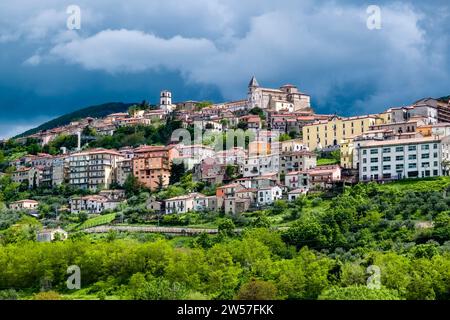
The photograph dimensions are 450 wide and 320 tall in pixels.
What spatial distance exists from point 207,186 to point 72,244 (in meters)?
23.0

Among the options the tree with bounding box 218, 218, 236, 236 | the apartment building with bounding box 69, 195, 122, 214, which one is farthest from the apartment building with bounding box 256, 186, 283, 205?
the apartment building with bounding box 69, 195, 122, 214

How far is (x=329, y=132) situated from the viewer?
303ft

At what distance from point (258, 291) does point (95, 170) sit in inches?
1964

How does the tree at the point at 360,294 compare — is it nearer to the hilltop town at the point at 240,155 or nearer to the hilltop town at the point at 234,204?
the hilltop town at the point at 234,204

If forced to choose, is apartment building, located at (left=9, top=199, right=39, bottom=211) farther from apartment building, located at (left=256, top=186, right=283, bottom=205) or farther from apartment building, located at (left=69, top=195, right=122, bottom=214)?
apartment building, located at (left=256, top=186, right=283, bottom=205)

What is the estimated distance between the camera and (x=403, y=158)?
76.2 m

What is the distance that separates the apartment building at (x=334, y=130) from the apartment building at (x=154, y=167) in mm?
12514

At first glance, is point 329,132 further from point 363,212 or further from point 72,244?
point 72,244

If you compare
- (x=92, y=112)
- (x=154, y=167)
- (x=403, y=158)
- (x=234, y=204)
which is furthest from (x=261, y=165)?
(x=92, y=112)

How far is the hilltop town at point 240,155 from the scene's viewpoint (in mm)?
76938

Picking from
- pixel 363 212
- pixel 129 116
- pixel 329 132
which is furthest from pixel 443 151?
pixel 129 116

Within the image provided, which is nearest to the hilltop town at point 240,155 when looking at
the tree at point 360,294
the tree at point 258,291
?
the tree at point 258,291

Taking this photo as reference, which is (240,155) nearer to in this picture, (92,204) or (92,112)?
(92,204)

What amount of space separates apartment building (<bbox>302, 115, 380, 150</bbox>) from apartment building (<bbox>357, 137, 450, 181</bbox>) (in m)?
12.6
